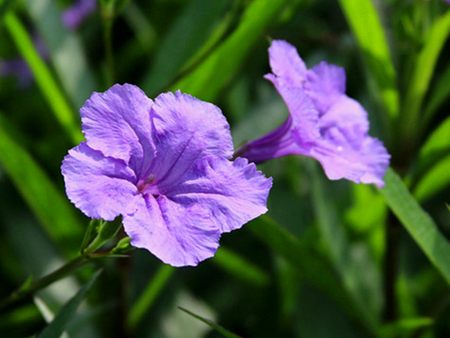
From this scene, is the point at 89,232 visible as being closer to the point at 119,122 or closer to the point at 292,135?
the point at 119,122

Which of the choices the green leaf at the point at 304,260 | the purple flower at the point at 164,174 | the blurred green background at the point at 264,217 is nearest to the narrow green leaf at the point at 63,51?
the blurred green background at the point at 264,217

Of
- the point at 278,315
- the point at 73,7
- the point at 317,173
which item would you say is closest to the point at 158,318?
the point at 278,315

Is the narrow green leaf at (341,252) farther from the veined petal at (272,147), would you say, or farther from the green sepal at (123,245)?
the green sepal at (123,245)

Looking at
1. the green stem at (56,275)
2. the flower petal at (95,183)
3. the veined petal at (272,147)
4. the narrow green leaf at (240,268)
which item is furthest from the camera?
the narrow green leaf at (240,268)

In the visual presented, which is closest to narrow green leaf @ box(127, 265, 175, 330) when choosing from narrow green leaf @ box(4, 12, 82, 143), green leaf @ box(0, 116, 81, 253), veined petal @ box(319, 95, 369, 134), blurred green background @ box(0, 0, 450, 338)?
blurred green background @ box(0, 0, 450, 338)

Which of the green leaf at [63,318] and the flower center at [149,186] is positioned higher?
the flower center at [149,186]
